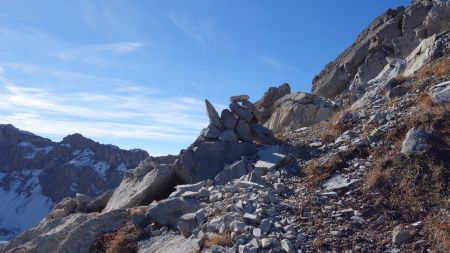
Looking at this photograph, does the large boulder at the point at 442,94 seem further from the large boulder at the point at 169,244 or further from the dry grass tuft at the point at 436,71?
the large boulder at the point at 169,244

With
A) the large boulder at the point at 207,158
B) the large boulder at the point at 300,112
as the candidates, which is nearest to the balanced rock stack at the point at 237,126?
the large boulder at the point at 207,158

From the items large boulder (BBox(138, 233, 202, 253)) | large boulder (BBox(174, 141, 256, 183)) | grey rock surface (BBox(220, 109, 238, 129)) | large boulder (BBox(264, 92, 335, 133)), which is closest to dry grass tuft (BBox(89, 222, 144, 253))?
large boulder (BBox(138, 233, 202, 253))

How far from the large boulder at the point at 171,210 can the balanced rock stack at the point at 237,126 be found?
710 centimetres

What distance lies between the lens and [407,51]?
4531 cm

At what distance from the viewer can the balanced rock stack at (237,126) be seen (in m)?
25.2

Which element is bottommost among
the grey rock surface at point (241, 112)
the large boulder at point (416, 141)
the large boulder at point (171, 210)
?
the large boulder at point (171, 210)

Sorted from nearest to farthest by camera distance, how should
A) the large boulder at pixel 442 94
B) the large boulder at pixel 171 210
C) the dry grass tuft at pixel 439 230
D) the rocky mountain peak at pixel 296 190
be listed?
the dry grass tuft at pixel 439 230 < the rocky mountain peak at pixel 296 190 < the large boulder at pixel 171 210 < the large boulder at pixel 442 94

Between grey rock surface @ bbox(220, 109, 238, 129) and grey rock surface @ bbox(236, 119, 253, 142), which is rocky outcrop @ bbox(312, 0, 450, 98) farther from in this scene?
grey rock surface @ bbox(236, 119, 253, 142)

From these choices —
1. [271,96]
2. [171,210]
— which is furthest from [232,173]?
[271,96]

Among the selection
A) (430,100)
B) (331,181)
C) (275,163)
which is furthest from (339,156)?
(430,100)

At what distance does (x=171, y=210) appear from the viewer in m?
17.8

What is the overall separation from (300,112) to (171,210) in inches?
957

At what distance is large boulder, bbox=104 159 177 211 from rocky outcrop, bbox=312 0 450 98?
94.9 feet

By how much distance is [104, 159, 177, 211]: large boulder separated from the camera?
21938 mm
